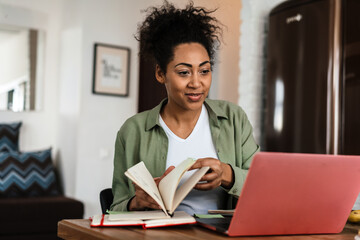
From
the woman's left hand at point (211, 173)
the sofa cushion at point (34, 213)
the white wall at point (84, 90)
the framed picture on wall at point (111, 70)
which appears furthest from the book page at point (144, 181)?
the framed picture on wall at point (111, 70)

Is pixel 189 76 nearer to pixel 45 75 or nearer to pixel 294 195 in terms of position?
pixel 294 195

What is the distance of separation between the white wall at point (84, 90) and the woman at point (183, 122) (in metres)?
2.18

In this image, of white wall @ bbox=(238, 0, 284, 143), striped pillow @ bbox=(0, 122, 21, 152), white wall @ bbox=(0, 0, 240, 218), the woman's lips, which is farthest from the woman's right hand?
striped pillow @ bbox=(0, 122, 21, 152)

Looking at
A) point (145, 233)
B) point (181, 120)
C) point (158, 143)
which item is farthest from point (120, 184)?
point (145, 233)

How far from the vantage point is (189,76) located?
57.9 inches

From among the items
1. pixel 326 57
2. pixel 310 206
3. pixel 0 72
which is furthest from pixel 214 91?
pixel 310 206

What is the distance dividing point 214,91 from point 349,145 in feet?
5.41

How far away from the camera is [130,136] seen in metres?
1.55

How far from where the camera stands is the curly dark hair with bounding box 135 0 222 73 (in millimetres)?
1548

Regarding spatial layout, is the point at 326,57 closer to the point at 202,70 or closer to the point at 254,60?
the point at 254,60

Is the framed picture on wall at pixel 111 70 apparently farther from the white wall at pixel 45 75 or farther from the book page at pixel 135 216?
the book page at pixel 135 216

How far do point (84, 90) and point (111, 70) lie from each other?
318 millimetres

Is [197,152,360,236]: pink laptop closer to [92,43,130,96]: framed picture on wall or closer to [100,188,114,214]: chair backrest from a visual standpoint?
[100,188,114,214]: chair backrest

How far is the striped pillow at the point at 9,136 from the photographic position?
389 centimetres
